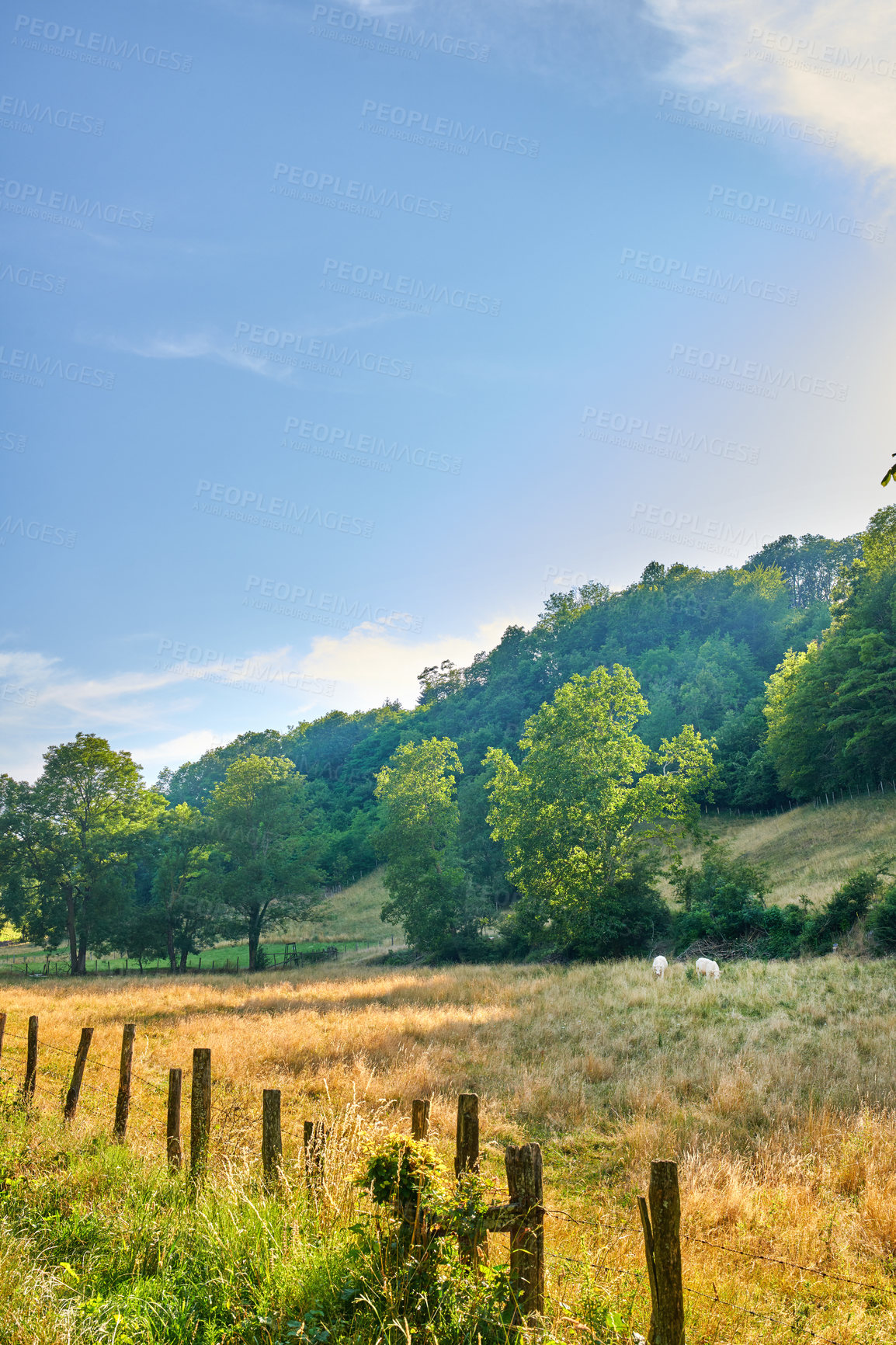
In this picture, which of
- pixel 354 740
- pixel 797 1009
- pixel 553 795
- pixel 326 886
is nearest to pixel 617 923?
pixel 553 795

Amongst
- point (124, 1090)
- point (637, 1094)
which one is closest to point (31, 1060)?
point (124, 1090)

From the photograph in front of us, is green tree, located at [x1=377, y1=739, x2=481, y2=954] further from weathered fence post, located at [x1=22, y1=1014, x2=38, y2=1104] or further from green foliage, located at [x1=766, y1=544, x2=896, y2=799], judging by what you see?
weathered fence post, located at [x1=22, y1=1014, x2=38, y2=1104]

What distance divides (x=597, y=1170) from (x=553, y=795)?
23357 millimetres

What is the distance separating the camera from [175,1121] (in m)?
7.04

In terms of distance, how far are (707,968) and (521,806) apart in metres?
12.6

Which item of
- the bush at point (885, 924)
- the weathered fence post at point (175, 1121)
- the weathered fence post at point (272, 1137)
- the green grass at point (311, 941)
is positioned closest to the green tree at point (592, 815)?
the bush at point (885, 924)

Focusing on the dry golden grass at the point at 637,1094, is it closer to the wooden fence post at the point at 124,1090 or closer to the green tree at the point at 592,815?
the wooden fence post at the point at 124,1090

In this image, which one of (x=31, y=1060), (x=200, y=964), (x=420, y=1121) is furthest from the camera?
(x=200, y=964)

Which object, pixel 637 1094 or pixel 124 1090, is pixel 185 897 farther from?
pixel 637 1094

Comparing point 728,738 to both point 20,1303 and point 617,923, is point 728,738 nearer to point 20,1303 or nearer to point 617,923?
point 617,923

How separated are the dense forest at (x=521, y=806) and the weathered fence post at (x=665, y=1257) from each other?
22226mm

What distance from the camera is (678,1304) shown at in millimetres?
3418

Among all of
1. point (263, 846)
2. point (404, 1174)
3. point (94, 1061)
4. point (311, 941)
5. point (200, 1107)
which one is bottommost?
point (311, 941)

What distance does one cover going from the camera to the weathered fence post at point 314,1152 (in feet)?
17.3
